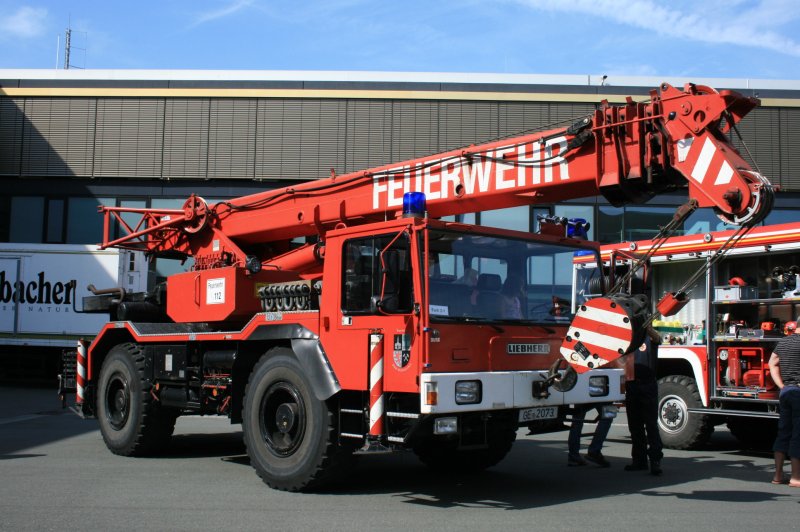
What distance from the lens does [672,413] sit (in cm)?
1168

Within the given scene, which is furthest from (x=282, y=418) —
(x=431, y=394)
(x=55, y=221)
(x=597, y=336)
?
(x=55, y=221)

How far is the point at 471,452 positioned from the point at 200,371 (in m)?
3.24

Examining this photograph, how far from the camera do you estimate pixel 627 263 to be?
9.70 metres

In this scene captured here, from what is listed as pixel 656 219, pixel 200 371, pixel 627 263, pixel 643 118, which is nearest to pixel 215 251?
pixel 200 371

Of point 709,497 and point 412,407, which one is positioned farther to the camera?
point 709,497

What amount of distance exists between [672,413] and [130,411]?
7.28 m

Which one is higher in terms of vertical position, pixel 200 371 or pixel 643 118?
pixel 643 118

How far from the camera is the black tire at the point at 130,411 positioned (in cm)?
1034

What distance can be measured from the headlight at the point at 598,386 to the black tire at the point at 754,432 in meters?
4.23

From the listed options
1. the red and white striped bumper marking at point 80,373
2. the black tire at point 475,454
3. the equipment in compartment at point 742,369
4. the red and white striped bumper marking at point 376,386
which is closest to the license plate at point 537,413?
the red and white striped bumper marking at point 376,386

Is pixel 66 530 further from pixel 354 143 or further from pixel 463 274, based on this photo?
pixel 354 143

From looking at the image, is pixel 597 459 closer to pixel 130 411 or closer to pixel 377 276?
pixel 377 276

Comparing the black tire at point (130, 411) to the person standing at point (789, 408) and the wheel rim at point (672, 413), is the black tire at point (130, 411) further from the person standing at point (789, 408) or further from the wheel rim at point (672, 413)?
the person standing at point (789, 408)

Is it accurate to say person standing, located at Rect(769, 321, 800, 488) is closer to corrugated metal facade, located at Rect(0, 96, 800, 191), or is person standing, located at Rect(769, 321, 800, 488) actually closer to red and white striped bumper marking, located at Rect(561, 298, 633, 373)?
red and white striped bumper marking, located at Rect(561, 298, 633, 373)
